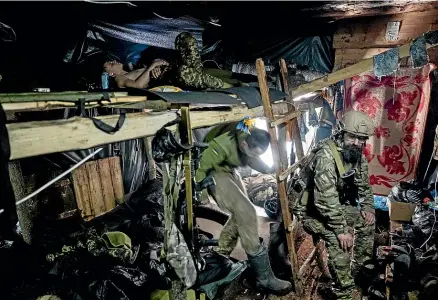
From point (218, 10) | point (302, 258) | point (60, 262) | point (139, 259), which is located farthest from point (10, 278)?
point (218, 10)

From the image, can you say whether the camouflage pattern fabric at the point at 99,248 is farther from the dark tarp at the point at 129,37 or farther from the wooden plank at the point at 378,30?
the wooden plank at the point at 378,30

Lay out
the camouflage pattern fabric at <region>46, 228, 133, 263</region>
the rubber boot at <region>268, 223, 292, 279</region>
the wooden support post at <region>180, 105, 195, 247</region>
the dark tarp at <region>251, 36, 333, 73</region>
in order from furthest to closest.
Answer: the dark tarp at <region>251, 36, 333, 73</region> < the rubber boot at <region>268, 223, 292, 279</region> < the camouflage pattern fabric at <region>46, 228, 133, 263</region> < the wooden support post at <region>180, 105, 195, 247</region>

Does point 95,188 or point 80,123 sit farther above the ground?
point 80,123

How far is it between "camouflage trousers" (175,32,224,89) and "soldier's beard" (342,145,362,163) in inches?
109

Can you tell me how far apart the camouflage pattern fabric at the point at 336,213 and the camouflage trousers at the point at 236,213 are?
0.95m

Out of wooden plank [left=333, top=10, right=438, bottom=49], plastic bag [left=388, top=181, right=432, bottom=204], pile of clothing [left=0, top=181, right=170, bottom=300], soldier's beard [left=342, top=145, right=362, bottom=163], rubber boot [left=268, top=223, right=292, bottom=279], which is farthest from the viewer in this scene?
wooden plank [left=333, top=10, right=438, bottom=49]

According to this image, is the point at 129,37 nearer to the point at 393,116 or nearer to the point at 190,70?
the point at 190,70

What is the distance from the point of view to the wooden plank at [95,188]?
27.3 ft

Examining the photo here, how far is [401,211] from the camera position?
740 cm

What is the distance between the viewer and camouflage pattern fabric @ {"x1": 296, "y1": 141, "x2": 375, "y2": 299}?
4.96 meters

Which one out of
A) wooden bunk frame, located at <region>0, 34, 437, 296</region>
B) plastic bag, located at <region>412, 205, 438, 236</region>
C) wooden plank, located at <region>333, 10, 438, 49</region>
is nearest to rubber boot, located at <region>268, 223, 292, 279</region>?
wooden bunk frame, located at <region>0, 34, 437, 296</region>

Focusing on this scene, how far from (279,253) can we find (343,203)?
171 cm

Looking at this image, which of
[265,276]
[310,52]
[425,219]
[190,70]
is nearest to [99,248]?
[265,276]

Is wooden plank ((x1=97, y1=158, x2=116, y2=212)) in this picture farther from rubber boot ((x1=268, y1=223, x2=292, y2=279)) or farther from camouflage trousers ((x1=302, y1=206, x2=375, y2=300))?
camouflage trousers ((x1=302, y1=206, x2=375, y2=300))
